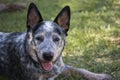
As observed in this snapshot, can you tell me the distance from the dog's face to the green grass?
1475mm

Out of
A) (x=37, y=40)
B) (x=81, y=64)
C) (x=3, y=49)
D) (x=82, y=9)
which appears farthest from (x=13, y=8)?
(x=37, y=40)

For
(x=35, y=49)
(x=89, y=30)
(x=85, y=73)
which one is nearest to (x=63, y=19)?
(x=35, y=49)

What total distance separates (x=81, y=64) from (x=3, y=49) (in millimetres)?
1954

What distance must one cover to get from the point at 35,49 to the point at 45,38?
21 centimetres

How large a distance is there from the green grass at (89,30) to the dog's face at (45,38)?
148 centimetres

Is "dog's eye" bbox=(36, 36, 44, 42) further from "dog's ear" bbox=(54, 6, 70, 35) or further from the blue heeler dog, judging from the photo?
"dog's ear" bbox=(54, 6, 70, 35)

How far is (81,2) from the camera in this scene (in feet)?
36.5

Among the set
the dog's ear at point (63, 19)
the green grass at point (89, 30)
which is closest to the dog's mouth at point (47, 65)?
the dog's ear at point (63, 19)

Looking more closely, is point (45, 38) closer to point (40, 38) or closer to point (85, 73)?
point (40, 38)

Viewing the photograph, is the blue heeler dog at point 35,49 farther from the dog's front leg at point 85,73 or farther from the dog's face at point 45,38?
the dog's front leg at point 85,73

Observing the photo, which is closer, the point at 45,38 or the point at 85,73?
the point at 45,38

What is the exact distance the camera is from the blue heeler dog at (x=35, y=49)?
538 cm

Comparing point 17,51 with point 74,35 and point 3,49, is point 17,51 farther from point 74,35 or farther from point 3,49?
point 74,35

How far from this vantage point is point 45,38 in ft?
17.7
